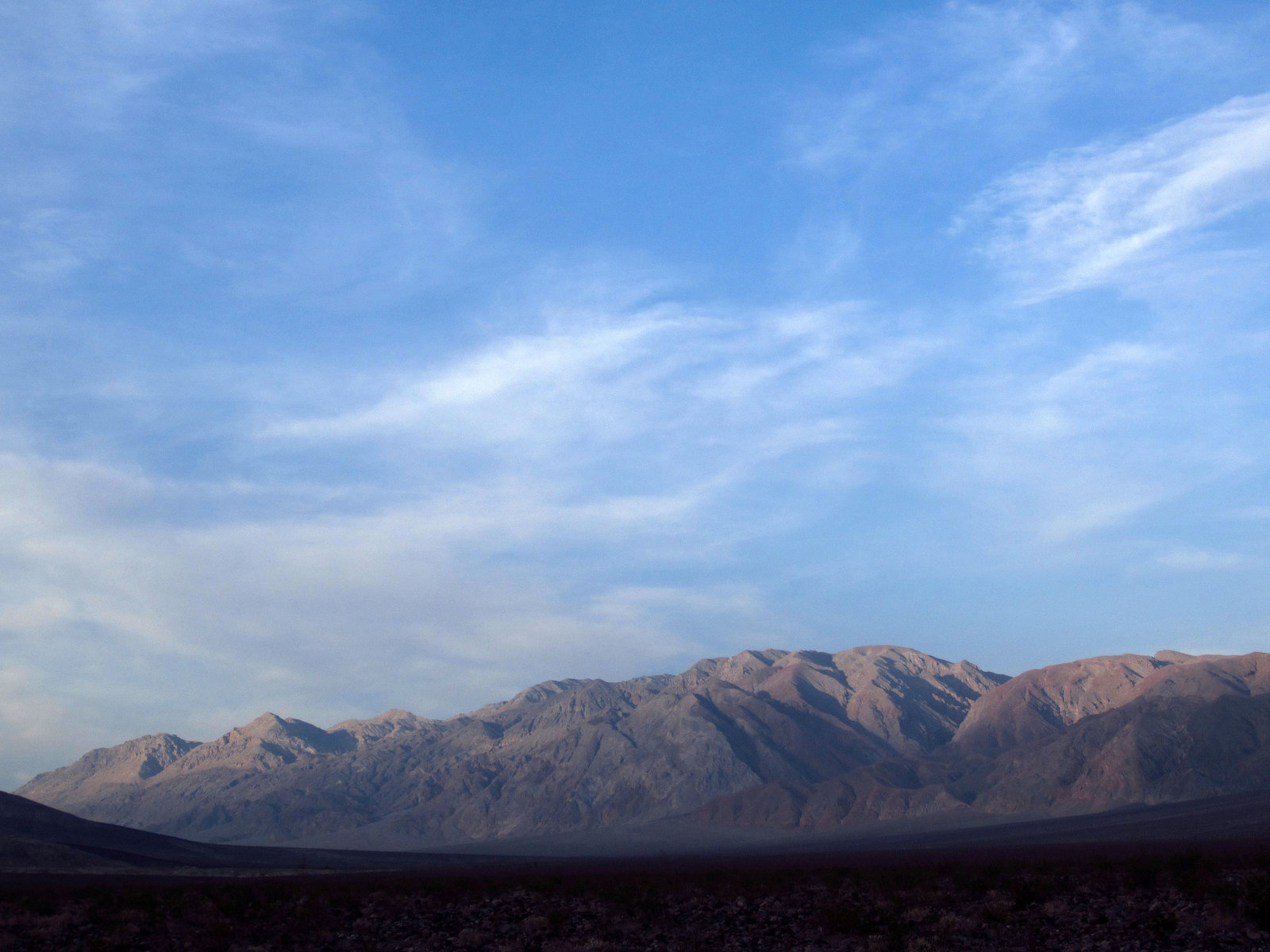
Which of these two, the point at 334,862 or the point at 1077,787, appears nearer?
the point at 334,862

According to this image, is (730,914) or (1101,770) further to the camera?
(1101,770)

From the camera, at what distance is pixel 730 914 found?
111 ft

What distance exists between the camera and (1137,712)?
526 feet

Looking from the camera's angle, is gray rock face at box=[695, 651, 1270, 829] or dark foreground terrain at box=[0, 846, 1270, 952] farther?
gray rock face at box=[695, 651, 1270, 829]

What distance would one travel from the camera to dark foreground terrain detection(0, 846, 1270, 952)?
28828 mm

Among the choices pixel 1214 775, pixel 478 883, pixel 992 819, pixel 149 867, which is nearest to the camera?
pixel 478 883

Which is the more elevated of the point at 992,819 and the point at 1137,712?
the point at 1137,712

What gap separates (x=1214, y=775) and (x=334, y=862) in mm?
113412

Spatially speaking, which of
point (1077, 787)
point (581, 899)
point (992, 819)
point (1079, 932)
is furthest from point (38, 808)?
point (1077, 787)

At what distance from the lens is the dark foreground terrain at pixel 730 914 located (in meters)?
28.8

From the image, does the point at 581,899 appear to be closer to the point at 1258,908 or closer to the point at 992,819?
the point at 1258,908

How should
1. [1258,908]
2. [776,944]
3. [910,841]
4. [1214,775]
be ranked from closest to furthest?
[1258,908]
[776,944]
[910,841]
[1214,775]

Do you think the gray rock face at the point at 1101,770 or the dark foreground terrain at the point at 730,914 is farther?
the gray rock face at the point at 1101,770

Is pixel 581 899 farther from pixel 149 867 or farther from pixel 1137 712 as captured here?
pixel 1137 712
